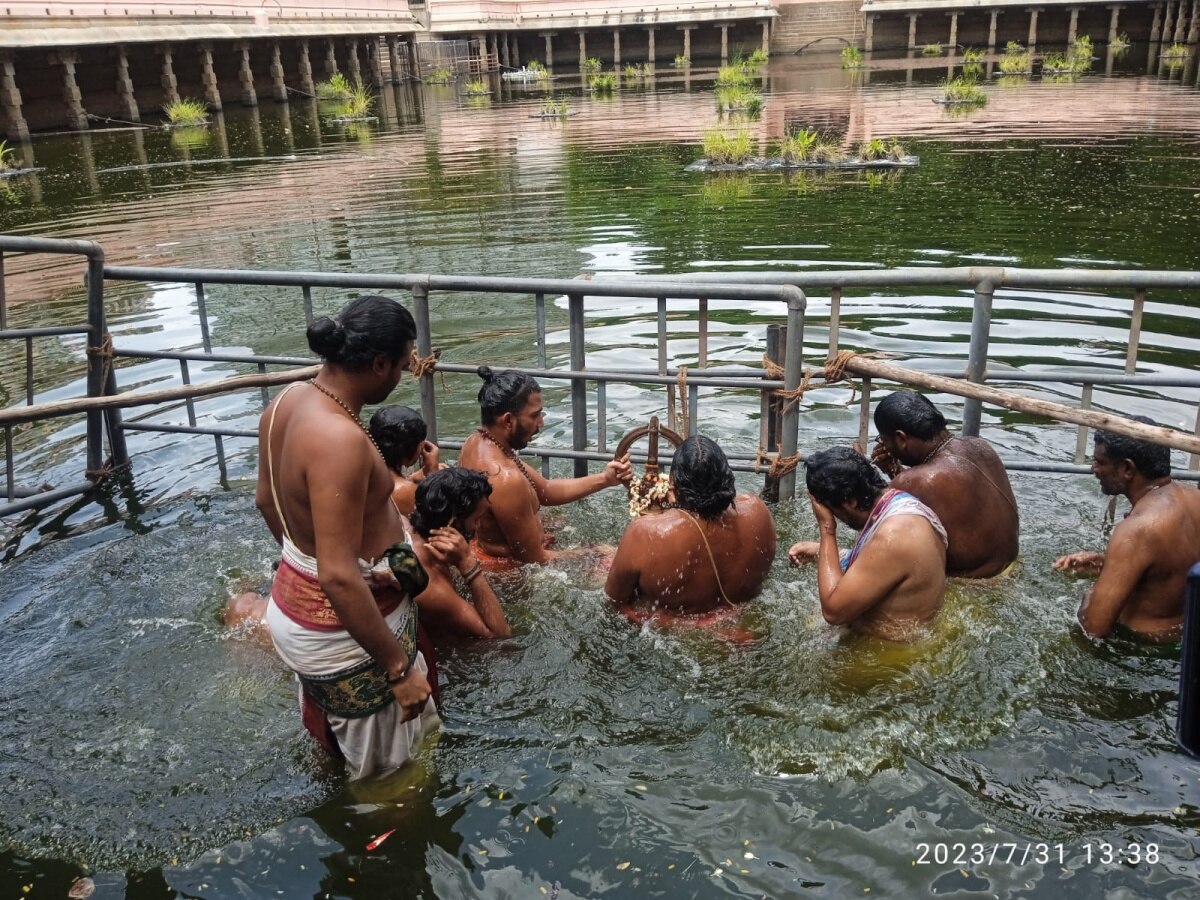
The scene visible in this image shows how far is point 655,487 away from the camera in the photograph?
4570mm

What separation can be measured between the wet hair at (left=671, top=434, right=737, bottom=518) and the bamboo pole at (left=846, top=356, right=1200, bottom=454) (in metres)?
1.18

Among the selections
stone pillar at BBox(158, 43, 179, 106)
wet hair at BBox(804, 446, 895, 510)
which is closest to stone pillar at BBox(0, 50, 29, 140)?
stone pillar at BBox(158, 43, 179, 106)

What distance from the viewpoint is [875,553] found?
3986 millimetres

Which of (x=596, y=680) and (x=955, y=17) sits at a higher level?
(x=955, y=17)

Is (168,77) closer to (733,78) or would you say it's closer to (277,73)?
(277,73)

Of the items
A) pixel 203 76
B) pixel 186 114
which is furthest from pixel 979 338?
pixel 203 76

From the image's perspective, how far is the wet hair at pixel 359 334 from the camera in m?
2.97

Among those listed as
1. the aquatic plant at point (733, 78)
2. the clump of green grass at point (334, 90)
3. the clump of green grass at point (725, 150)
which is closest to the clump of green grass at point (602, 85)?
the aquatic plant at point (733, 78)

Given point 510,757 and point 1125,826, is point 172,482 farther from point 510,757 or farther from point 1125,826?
point 1125,826

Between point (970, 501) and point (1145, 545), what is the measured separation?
0.76 metres

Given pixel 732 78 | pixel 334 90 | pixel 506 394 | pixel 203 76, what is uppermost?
pixel 203 76

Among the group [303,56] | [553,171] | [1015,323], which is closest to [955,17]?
[303,56]

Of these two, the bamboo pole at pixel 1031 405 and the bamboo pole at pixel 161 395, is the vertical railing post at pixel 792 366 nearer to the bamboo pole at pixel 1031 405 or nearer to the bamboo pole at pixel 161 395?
the bamboo pole at pixel 1031 405

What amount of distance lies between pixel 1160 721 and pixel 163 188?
69.3 feet
